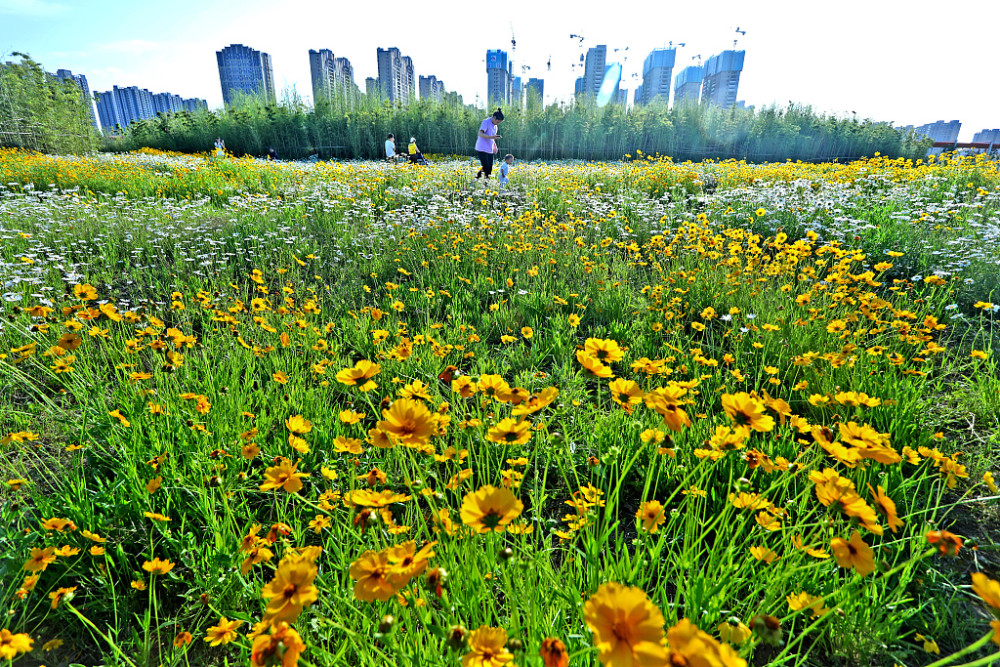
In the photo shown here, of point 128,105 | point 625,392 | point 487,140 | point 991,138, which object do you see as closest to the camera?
point 625,392

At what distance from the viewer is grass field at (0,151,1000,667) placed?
958 mm

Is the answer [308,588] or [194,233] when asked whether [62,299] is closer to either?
[194,233]

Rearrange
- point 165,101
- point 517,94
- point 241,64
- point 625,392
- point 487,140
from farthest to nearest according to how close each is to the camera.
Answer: point 165,101
point 241,64
point 517,94
point 487,140
point 625,392

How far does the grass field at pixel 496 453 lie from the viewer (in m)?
0.96

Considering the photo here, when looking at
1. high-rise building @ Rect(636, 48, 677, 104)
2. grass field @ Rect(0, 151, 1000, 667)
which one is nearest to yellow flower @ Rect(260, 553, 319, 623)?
grass field @ Rect(0, 151, 1000, 667)

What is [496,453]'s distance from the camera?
6.15ft

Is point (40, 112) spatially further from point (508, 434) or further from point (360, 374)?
point (508, 434)

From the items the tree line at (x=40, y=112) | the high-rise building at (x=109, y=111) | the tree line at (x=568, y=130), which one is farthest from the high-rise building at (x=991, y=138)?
the high-rise building at (x=109, y=111)

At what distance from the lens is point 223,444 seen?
1763 millimetres

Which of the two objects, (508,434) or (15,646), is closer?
(15,646)

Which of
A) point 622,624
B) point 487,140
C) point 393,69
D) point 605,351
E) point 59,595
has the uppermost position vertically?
point 393,69

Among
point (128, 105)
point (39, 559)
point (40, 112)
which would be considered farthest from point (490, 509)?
point (128, 105)

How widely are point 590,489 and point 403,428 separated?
48cm

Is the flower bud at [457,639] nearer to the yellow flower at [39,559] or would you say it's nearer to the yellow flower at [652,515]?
the yellow flower at [652,515]
